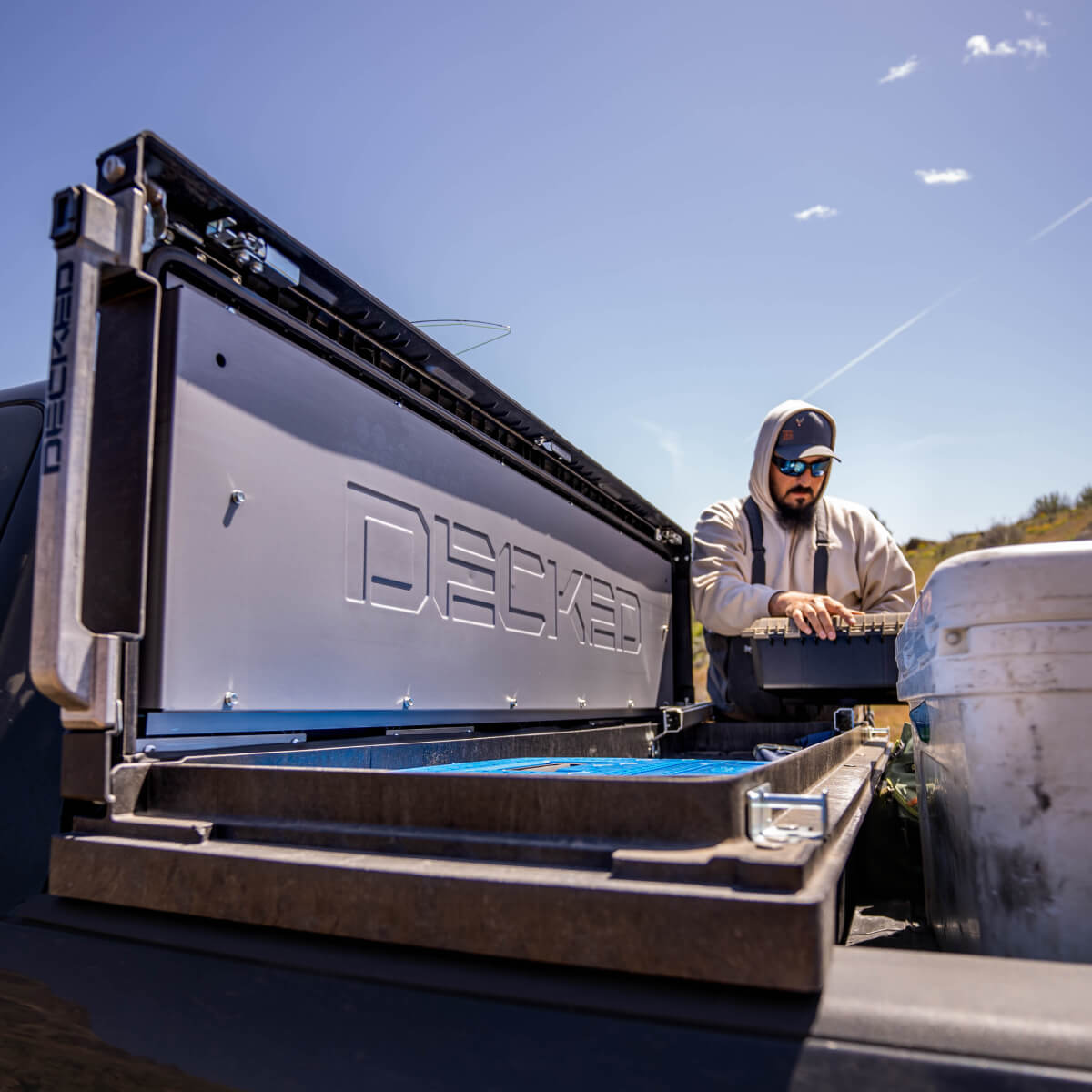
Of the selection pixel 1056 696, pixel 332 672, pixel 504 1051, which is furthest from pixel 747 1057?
pixel 332 672

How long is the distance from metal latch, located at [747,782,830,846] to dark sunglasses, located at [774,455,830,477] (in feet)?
10.9

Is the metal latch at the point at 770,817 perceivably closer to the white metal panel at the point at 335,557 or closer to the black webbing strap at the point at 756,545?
the white metal panel at the point at 335,557

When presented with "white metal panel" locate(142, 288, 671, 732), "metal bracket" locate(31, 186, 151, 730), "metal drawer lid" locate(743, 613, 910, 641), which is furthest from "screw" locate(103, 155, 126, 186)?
"metal drawer lid" locate(743, 613, 910, 641)

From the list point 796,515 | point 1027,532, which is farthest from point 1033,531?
point 796,515

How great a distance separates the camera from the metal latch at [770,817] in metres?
1.01

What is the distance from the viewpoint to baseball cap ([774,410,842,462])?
13.8 ft

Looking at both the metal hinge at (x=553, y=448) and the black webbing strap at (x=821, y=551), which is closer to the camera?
the metal hinge at (x=553, y=448)

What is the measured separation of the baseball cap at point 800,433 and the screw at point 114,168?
3270 mm

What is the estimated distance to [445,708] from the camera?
2.88m

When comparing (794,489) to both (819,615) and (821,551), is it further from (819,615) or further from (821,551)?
(819,615)

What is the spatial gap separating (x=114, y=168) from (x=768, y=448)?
327 cm

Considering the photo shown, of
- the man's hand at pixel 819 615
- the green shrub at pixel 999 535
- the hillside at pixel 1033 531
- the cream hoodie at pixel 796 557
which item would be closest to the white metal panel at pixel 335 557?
the cream hoodie at pixel 796 557

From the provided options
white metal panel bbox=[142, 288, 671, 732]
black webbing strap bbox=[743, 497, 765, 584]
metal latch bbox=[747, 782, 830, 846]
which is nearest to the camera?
metal latch bbox=[747, 782, 830, 846]

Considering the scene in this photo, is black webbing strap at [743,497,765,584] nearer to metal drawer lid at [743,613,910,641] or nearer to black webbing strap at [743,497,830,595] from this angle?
black webbing strap at [743,497,830,595]
